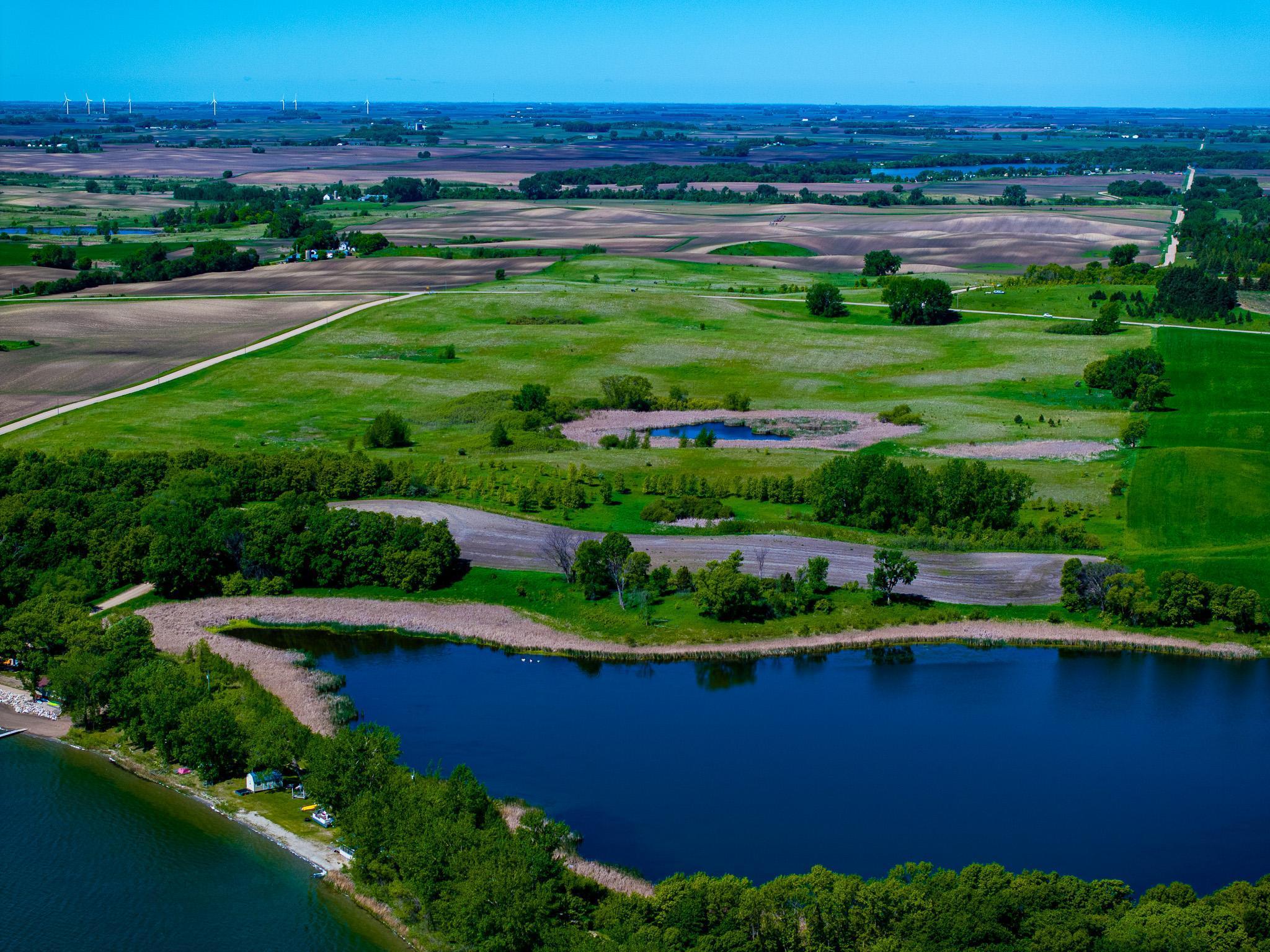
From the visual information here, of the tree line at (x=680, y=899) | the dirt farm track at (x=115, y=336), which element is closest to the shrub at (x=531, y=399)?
the dirt farm track at (x=115, y=336)

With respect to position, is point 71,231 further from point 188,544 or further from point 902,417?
point 902,417

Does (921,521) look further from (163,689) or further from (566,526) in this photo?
(163,689)

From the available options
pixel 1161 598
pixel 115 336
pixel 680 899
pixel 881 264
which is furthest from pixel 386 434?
pixel 881 264

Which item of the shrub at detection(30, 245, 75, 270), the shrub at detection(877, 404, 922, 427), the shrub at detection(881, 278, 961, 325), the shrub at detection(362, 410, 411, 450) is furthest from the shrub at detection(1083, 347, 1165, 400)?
the shrub at detection(30, 245, 75, 270)

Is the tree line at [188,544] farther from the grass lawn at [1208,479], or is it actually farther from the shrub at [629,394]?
the grass lawn at [1208,479]

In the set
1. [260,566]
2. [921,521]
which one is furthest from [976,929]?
[260,566]
